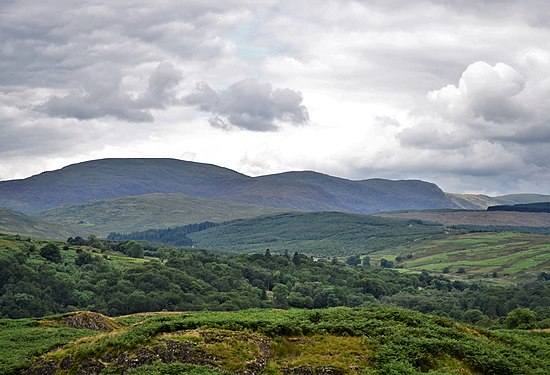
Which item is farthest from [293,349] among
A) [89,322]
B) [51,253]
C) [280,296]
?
[51,253]

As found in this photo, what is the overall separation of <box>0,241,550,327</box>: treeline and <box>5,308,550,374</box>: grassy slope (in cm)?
8167

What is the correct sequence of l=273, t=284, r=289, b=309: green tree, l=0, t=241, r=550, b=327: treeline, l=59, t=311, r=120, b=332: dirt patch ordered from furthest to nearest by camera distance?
l=273, t=284, r=289, b=309: green tree, l=0, t=241, r=550, b=327: treeline, l=59, t=311, r=120, b=332: dirt patch

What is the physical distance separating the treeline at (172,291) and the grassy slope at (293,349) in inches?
3215

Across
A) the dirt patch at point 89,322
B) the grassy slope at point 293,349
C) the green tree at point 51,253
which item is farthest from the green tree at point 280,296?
the grassy slope at point 293,349

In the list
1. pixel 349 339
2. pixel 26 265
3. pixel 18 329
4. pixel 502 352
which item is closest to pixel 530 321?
pixel 502 352

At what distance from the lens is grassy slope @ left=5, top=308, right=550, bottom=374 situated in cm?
3447

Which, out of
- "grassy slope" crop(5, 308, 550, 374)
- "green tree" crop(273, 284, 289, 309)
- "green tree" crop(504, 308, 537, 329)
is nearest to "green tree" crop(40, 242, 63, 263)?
"green tree" crop(273, 284, 289, 309)

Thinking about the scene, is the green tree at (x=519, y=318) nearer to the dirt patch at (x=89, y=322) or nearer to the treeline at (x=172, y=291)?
the treeline at (x=172, y=291)

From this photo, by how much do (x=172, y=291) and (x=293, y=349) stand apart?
375ft

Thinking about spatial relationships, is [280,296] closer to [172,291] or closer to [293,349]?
[172,291]

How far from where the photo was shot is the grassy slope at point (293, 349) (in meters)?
34.5

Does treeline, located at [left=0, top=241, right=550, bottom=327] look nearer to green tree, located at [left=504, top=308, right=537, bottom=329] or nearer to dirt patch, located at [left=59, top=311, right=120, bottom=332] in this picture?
green tree, located at [left=504, top=308, right=537, bottom=329]

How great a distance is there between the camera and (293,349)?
3694 cm

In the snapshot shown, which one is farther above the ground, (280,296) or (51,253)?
(51,253)
